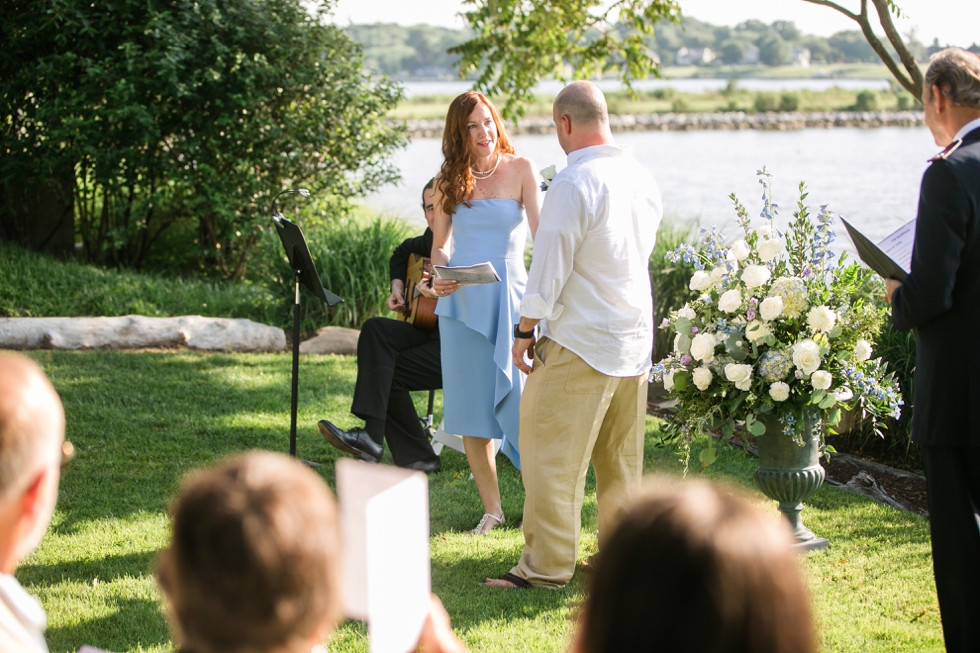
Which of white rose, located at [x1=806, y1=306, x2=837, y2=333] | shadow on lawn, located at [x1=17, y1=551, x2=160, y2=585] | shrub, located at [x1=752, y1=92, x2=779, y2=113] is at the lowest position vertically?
shadow on lawn, located at [x1=17, y1=551, x2=160, y2=585]

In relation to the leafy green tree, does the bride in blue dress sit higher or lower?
lower

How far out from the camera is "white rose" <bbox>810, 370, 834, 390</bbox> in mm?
4113

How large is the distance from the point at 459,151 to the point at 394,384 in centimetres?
161

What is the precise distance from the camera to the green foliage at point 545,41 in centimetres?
891

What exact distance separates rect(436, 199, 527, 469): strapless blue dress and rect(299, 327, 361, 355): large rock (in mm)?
3989

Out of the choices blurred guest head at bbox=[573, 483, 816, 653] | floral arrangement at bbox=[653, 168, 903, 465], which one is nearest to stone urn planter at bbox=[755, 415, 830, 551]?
floral arrangement at bbox=[653, 168, 903, 465]

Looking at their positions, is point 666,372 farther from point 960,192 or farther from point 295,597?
point 295,597

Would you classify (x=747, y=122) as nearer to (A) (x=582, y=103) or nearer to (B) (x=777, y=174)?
(B) (x=777, y=174)

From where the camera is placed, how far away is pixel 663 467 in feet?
19.4

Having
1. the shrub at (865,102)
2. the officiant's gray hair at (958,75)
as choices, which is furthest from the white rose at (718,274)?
the shrub at (865,102)

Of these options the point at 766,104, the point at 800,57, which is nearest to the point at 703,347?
the point at 766,104

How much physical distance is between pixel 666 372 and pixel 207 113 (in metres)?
8.01

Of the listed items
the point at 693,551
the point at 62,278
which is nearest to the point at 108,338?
the point at 62,278

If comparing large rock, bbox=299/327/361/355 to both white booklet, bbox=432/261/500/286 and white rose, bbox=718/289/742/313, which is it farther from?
white rose, bbox=718/289/742/313
